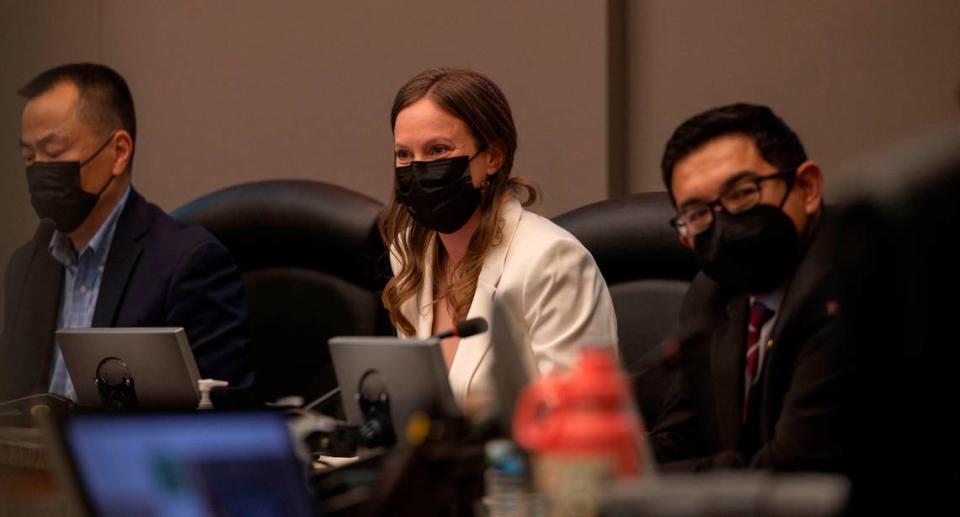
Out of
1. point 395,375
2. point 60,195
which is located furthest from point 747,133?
point 60,195

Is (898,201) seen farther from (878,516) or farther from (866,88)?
(866,88)

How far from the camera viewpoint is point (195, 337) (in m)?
3.18

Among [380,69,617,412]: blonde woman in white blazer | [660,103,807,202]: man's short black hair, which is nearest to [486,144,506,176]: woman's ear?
[380,69,617,412]: blonde woman in white blazer

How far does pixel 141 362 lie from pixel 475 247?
2.55 feet

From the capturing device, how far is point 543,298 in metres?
2.79

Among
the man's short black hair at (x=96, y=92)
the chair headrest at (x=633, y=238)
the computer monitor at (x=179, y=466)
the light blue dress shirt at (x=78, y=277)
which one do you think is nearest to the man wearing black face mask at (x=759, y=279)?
the chair headrest at (x=633, y=238)

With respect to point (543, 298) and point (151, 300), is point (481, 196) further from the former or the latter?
point (151, 300)

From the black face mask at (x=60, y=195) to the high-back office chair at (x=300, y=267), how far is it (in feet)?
1.12

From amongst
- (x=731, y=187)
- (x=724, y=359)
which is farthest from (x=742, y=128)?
(x=724, y=359)

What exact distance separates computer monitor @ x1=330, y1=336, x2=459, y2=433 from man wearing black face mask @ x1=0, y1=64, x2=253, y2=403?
110cm

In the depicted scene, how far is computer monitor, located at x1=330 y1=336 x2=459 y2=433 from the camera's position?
1.87 m

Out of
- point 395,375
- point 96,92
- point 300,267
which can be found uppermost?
point 96,92

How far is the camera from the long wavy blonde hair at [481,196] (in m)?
2.88

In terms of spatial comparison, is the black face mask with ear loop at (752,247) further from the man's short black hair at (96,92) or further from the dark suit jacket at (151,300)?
the man's short black hair at (96,92)
